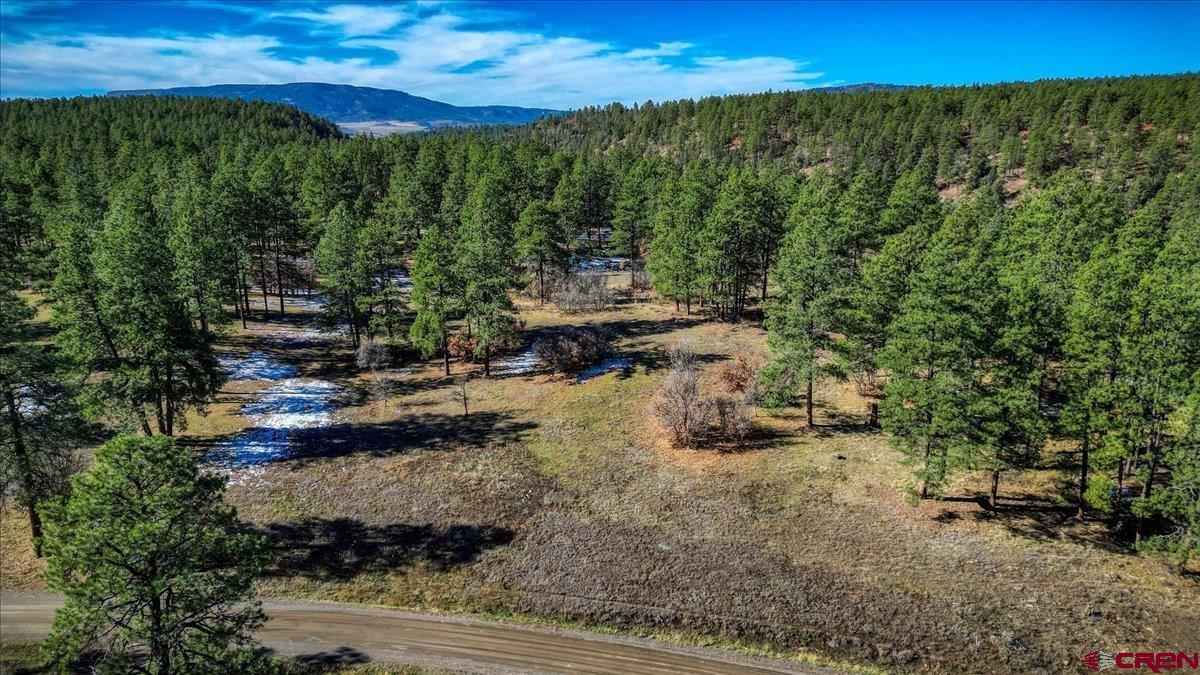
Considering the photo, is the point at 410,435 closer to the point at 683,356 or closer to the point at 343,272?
the point at 343,272

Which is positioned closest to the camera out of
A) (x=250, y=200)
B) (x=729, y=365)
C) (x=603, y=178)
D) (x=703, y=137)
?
(x=729, y=365)

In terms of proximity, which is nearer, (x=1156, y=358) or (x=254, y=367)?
(x=1156, y=358)

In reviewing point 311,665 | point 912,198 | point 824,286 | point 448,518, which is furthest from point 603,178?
point 311,665

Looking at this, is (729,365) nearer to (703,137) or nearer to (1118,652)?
(1118,652)

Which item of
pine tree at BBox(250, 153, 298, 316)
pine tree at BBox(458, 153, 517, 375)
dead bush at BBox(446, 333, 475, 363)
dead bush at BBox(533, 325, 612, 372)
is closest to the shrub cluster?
dead bush at BBox(533, 325, 612, 372)

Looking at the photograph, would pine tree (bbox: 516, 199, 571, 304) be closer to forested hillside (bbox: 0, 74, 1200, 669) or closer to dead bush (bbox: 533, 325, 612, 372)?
forested hillside (bbox: 0, 74, 1200, 669)

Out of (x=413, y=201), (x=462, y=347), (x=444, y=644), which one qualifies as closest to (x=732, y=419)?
(x=444, y=644)
